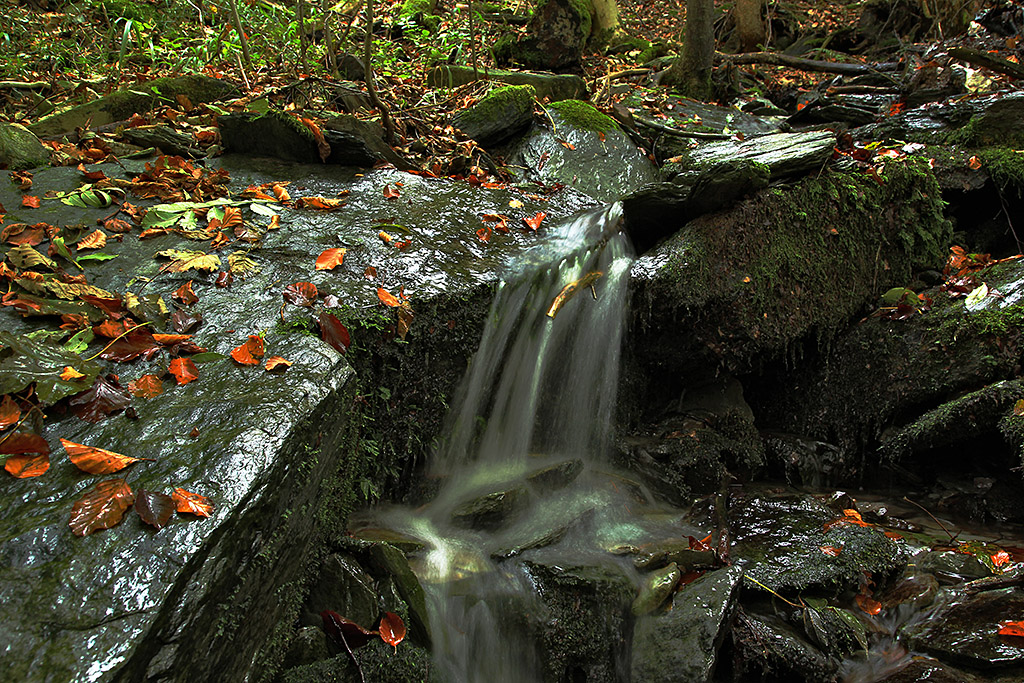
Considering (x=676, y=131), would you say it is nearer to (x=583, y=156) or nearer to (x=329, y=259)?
(x=583, y=156)

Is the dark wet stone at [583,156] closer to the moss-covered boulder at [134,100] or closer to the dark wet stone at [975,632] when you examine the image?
the moss-covered boulder at [134,100]

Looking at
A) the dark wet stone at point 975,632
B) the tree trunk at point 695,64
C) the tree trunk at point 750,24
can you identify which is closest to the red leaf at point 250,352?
the dark wet stone at point 975,632

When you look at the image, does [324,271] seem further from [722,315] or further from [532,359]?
[722,315]

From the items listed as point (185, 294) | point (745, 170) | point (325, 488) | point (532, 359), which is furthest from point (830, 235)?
point (185, 294)

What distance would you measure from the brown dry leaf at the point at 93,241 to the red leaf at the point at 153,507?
90.8 inches

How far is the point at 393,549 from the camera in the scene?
3.01m

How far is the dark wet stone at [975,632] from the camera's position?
9.58ft

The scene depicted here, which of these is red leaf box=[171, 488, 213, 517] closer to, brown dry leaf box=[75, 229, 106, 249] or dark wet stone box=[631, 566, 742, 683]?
dark wet stone box=[631, 566, 742, 683]

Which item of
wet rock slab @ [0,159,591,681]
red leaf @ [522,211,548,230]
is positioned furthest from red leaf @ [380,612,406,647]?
red leaf @ [522,211,548,230]

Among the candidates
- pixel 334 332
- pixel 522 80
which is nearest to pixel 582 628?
pixel 334 332

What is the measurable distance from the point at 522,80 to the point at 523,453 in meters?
5.75

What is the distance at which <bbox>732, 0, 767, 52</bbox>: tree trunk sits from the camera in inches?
461

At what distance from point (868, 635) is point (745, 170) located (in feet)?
10.8

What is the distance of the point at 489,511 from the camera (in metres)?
3.65
